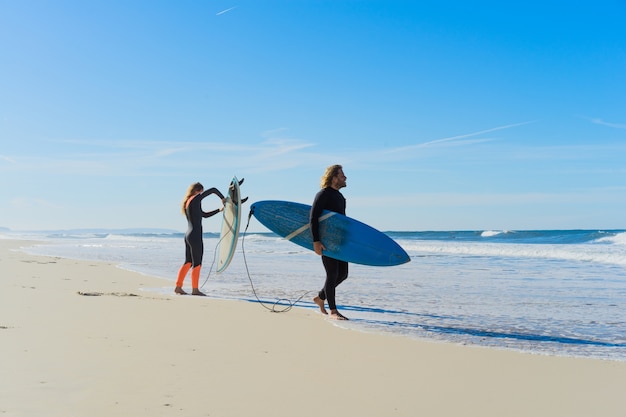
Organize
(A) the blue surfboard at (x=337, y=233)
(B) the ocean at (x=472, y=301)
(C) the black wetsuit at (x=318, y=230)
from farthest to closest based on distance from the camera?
(A) the blue surfboard at (x=337, y=233) → (C) the black wetsuit at (x=318, y=230) → (B) the ocean at (x=472, y=301)

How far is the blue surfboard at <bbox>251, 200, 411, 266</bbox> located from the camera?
6293mm

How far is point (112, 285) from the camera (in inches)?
329

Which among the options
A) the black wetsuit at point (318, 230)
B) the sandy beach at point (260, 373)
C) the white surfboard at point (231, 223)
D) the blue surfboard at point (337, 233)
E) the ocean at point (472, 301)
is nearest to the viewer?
the sandy beach at point (260, 373)

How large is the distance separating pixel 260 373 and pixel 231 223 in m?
5.21

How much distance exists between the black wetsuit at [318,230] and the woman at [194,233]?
7.49 ft

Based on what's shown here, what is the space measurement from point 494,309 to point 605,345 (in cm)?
206

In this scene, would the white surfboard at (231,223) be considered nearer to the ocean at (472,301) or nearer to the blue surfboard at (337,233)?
the ocean at (472,301)

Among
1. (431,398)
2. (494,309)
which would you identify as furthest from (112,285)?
(431,398)

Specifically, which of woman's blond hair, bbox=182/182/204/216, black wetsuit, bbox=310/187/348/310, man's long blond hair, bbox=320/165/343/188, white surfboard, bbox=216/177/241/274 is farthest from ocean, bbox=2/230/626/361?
man's long blond hair, bbox=320/165/343/188

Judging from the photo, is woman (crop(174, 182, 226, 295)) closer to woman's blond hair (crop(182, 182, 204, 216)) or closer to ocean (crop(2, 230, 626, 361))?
woman's blond hair (crop(182, 182, 204, 216))

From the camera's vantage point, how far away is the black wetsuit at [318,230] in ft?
19.5

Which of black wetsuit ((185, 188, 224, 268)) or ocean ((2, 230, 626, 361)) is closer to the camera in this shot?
ocean ((2, 230, 626, 361))

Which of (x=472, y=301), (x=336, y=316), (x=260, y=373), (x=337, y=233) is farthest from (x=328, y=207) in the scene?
(x=260, y=373)

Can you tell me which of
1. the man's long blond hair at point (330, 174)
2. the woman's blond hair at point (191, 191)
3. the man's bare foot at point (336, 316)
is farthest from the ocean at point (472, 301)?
the man's long blond hair at point (330, 174)
